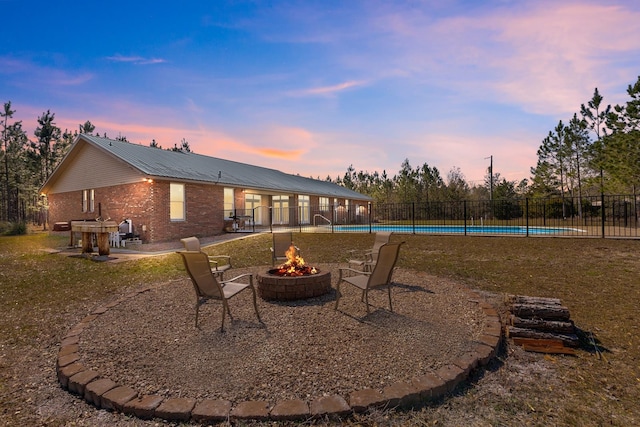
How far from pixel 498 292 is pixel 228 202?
51.6 ft

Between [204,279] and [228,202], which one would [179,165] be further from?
[204,279]

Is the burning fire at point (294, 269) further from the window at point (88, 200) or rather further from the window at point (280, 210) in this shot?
the window at point (280, 210)

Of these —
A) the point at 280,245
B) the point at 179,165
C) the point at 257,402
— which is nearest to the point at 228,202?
the point at 179,165

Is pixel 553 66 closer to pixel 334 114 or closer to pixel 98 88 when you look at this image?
pixel 334 114

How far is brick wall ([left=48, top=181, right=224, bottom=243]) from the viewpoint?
1391cm

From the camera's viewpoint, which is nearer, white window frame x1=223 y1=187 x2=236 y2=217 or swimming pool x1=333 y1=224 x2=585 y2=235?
swimming pool x1=333 y1=224 x2=585 y2=235

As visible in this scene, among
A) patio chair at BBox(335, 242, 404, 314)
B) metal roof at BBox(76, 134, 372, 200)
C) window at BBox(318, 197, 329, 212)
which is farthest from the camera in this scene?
window at BBox(318, 197, 329, 212)

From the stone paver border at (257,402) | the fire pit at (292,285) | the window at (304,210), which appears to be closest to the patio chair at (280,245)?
the fire pit at (292,285)

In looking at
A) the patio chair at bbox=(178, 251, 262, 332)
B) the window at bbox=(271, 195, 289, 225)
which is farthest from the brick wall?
the patio chair at bbox=(178, 251, 262, 332)

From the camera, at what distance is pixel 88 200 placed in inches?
688

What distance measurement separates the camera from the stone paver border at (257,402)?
84.3 inches

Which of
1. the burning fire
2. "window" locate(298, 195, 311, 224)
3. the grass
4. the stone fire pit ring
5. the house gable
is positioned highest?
the house gable

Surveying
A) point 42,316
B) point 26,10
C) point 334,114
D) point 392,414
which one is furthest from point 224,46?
point 392,414

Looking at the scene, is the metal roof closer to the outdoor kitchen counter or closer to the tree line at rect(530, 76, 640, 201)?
the outdoor kitchen counter
